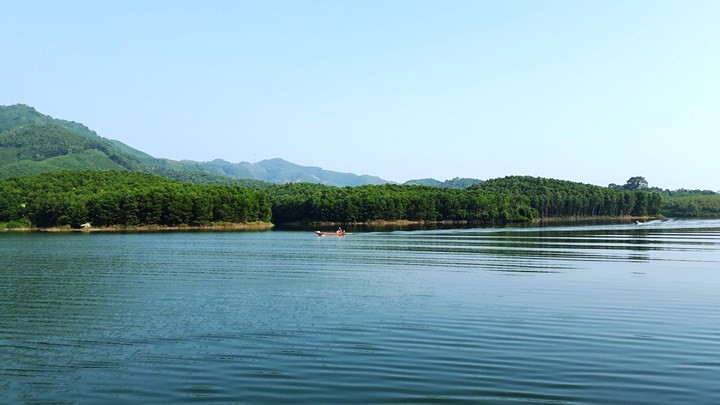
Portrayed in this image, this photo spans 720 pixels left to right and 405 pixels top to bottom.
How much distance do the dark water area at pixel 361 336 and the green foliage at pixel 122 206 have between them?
94.8 metres

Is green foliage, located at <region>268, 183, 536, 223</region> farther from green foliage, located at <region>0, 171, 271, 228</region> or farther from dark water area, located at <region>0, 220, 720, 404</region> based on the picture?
dark water area, located at <region>0, 220, 720, 404</region>

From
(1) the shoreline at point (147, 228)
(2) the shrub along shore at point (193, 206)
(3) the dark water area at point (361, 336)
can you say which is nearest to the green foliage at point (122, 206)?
(2) the shrub along shore at point (193, 206)

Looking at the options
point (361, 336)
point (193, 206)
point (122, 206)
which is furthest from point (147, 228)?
point (361, 336)

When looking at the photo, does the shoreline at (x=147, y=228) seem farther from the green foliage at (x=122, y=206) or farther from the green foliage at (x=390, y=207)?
the green foliage at (x=390, y=207)

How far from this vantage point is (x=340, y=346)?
857 inches

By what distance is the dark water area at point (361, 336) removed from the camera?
16844mm

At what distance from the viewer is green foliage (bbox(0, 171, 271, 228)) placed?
138 meters

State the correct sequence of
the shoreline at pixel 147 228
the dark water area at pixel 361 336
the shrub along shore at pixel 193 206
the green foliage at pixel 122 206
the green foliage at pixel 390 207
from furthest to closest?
the green foliage at pixel 390 207, the shrub along shore at pixel 193 206, the green foliage at pixel 122 206, the shoreline at pixel 147 228, the dark water area at pixel 361 336

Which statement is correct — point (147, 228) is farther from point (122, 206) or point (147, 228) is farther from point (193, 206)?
point (193, 206)

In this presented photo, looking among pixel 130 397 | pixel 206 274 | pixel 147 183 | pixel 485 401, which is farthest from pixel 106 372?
pixel 147 183

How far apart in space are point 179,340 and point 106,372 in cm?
430

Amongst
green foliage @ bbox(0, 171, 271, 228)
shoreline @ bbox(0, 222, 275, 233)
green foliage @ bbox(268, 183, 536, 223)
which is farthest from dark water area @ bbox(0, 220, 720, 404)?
green foliage @ bbox(268, 183, 536, 223)

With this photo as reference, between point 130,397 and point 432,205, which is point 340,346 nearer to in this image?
point 130,397

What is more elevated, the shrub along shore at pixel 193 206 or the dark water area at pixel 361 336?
the shrub along shore at pixel 193 206
